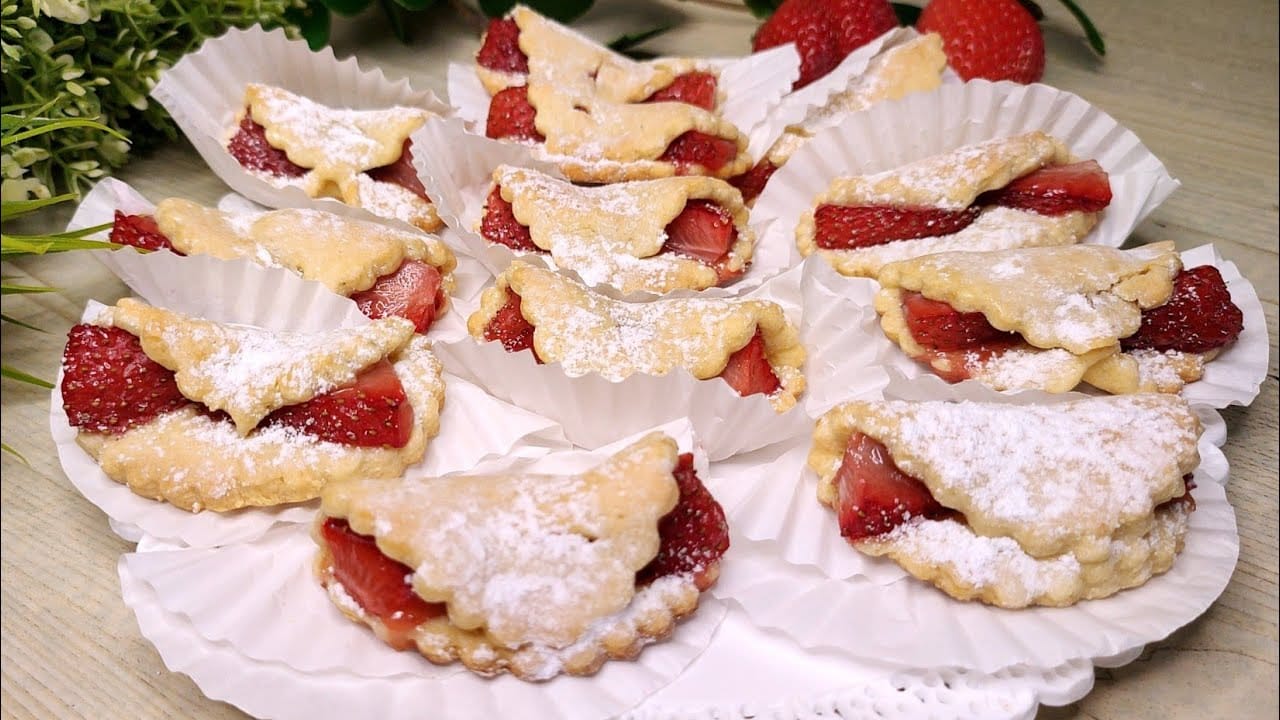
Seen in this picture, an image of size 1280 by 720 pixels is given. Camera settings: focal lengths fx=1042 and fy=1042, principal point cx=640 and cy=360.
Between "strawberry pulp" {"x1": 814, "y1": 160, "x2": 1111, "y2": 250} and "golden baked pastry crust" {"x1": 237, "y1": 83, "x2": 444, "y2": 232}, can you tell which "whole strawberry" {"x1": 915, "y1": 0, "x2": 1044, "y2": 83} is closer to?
"strawberry pulp" {"x1": 814, "y1": 160, "x2": 1111, "y2": 250}

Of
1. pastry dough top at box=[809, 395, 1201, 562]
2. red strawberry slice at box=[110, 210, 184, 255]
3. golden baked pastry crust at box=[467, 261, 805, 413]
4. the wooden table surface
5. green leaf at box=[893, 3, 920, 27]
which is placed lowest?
the wooden table surface

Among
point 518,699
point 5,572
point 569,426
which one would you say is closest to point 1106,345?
point 569,426

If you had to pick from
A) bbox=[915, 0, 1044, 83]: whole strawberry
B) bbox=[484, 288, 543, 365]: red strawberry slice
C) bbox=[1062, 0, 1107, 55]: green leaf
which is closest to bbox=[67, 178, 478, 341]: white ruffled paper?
bbox=[484, 288, 543, 365]: red strawberry slice

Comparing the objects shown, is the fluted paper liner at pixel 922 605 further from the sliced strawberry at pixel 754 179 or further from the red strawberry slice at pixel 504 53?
the red strawberry slice at pixel 504 53

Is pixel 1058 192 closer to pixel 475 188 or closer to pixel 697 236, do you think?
pixel 697 236

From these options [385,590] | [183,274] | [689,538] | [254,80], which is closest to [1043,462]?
[689,538]

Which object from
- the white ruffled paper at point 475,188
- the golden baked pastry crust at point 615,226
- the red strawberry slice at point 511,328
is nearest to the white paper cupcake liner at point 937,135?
the white ruffled paper at point 475,188

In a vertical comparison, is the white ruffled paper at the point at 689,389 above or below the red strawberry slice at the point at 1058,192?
below
